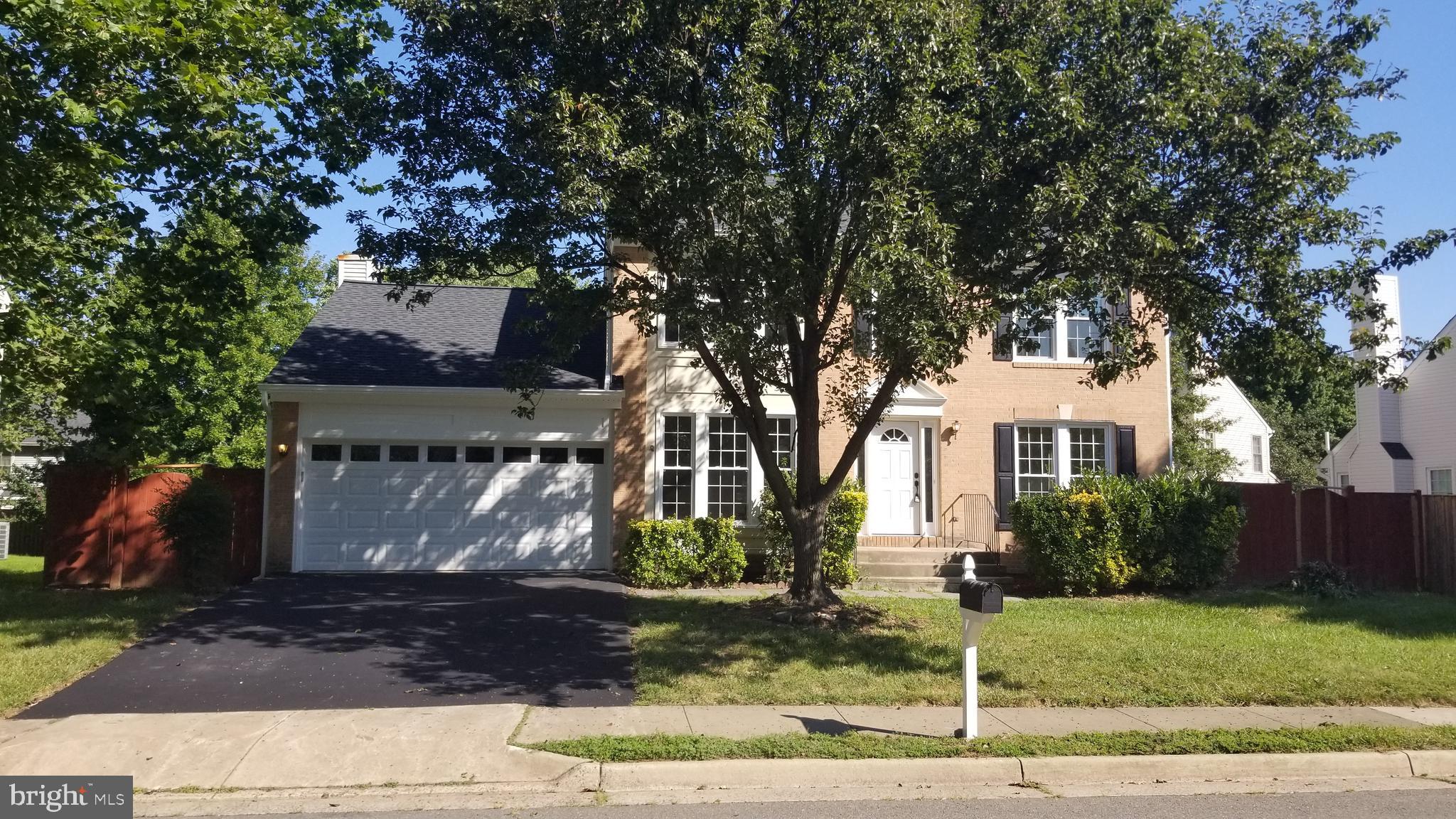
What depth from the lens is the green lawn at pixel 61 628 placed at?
8883 millimetres

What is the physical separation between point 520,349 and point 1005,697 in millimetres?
11041

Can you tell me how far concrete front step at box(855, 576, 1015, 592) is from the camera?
1533cm

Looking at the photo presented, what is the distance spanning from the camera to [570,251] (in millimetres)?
11578

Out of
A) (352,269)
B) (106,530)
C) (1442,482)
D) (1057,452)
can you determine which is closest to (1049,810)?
(1057,452)

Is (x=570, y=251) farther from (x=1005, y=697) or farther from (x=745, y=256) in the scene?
(x=1005, y=697)

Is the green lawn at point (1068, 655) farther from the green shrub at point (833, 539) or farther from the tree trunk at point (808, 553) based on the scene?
the green shrub at point (833, 539)

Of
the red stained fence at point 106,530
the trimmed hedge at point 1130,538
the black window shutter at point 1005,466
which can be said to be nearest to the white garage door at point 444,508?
the red stained fence at point 106,530

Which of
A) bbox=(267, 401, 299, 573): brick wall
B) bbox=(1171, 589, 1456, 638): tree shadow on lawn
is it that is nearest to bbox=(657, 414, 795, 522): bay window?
bbox=(267, 401, 299, 573): brick wall

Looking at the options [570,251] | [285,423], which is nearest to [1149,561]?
[570,251]

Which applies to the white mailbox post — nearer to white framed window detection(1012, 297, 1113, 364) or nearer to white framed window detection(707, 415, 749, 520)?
white framed window detection(707, 415, 749, 520)

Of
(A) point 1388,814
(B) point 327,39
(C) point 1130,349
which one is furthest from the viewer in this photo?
(B) point 327,39

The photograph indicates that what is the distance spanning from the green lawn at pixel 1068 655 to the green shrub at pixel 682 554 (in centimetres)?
148

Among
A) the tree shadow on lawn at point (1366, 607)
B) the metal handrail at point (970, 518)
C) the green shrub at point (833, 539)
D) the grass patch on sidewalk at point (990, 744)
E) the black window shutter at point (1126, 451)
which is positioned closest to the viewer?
the grass patch on sidewalk at point (990, 744)

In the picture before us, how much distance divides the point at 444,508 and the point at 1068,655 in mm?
9829
